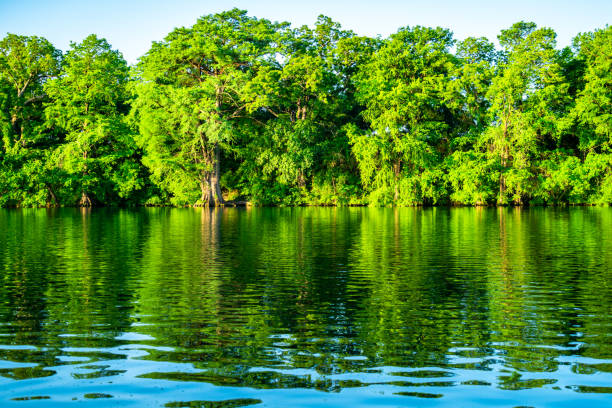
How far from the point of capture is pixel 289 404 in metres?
6.17

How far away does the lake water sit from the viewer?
6582mm

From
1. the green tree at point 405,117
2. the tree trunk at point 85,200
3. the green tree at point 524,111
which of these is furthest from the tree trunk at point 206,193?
the green tree at point 524,111

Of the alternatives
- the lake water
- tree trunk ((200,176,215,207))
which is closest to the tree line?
tree trunk ((200,176,215,207))

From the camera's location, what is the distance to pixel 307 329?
946 centimetres

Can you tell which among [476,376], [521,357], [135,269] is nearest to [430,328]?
[521,357]

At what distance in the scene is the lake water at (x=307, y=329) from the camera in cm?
658

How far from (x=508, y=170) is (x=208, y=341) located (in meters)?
57.5

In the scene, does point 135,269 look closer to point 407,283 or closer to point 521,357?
point 407,283

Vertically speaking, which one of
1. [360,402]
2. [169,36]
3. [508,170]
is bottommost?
[360,402]

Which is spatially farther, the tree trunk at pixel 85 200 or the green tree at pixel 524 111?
the tree trunk at pixel 85 200

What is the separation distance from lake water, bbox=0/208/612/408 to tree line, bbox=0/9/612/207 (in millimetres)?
45370

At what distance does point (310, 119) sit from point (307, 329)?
62.7 metres

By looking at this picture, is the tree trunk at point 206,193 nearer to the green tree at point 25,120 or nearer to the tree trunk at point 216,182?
the tree trunk at point 216,182

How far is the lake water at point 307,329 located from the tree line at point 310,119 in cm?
4537
